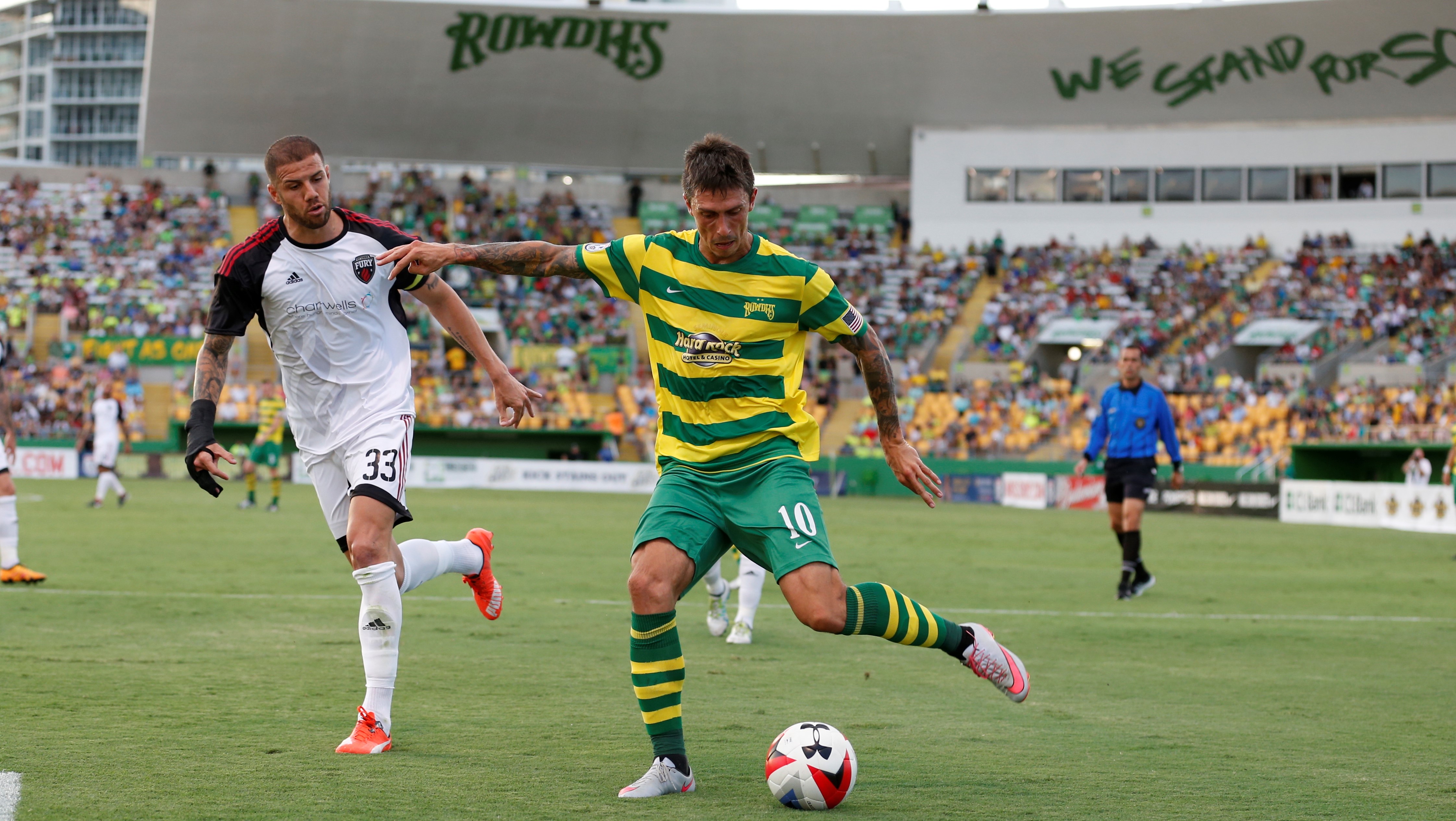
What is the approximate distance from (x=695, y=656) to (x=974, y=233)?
4369 centimetres

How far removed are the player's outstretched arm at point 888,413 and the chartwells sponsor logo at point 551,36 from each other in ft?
144

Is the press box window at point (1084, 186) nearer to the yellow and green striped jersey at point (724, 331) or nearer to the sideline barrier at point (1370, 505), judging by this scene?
the sideline barrier at point (1370, 505)

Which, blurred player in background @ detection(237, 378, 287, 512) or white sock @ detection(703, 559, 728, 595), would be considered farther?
blurred player in background @ detection(237, 378, 287, 512)

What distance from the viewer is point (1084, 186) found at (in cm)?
4991

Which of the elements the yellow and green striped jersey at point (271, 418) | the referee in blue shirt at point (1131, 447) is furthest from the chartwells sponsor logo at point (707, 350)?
the yellow and green striped jersey at point (271, 418)

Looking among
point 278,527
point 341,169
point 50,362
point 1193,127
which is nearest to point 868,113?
point 1193,127

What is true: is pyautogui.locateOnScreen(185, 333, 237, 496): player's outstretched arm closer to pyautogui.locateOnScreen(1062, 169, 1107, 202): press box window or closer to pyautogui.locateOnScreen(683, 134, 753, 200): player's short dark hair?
pyautogui.locateOnScreen(683, 134, 753, 200): player's short dark hair

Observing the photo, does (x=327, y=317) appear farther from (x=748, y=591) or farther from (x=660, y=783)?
(x=748, y=591)

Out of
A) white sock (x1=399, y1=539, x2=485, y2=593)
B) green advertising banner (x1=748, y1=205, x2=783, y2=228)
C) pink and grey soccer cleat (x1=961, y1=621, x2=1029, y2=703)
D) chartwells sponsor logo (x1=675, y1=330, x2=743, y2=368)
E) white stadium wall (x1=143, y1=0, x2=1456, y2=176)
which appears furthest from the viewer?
green advertising banner (x1=748, y1=205, x2=783, y2=228)

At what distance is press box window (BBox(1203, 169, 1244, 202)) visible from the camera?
4894 cm

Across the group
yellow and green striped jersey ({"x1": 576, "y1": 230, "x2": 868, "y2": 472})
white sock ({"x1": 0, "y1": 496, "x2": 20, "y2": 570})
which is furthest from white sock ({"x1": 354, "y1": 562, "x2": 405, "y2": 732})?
white sock ({"x1": 0, "y1": 496, "x2": 20, "y2": 570})

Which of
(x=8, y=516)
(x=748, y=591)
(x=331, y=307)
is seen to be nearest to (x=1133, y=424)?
(x=748, y=591)

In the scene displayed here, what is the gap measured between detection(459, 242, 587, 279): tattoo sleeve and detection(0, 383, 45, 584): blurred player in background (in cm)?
720

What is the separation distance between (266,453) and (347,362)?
68.2 ft
